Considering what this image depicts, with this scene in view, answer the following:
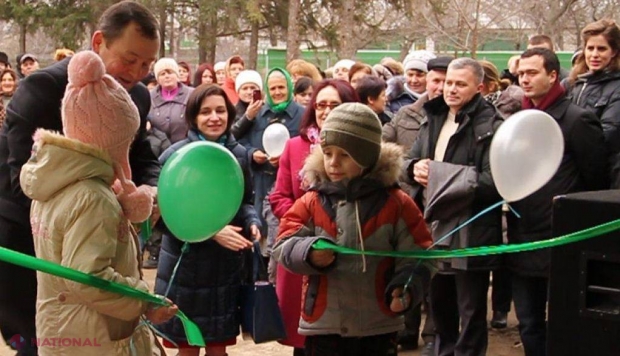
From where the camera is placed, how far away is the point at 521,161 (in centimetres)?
363

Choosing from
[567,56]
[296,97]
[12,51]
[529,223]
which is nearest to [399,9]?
[567,56]

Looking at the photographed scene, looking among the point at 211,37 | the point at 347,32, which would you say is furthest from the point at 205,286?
the point at 211,37

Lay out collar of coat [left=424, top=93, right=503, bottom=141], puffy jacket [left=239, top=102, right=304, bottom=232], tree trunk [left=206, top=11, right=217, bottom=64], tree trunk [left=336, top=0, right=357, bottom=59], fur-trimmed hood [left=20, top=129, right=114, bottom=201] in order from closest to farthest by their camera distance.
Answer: fur-trimmed hood [left=20, top=129, right=114, bottom=201], collar of coat [left=424, top=93, right=503, bottom=141], puffy jacket [left=239, top=102, right=304, bottom=232], tree trunk [left=336, top=0, right=357, bottom=59], tree trunk [left=206, top=11, right=217, bottom=64]

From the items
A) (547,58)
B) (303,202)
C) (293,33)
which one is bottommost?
(303,202)

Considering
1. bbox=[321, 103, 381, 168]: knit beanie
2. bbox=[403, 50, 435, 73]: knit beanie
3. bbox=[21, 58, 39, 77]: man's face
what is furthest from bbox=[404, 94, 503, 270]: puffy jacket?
bbox=[21, 58, 39, 77]: man's face

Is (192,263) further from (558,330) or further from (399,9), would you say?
(399,9)

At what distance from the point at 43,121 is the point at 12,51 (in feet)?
114

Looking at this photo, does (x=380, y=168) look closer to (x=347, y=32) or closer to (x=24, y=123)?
(x=24, y=123)

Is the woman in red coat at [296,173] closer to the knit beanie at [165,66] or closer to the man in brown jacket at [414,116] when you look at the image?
the man in brown jacket at [414,116]

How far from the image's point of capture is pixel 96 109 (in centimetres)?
283

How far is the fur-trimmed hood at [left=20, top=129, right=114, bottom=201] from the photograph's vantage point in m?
2.78

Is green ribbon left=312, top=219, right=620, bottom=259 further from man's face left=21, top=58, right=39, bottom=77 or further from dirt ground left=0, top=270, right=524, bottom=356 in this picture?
man's face left=21, top=58, right=39, bottom=77

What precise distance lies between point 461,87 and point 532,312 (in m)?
1.36

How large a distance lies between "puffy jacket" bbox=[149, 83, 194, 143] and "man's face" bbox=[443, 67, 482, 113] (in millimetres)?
3534
